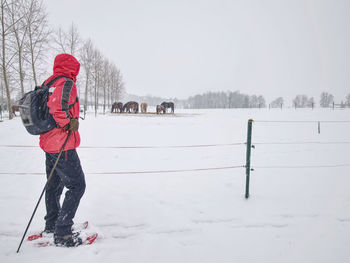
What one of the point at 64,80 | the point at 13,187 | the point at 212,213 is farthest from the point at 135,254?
the point at 13,187

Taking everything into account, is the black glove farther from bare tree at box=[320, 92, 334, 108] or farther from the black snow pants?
bare tree at box=[320, 92, 334, 108]

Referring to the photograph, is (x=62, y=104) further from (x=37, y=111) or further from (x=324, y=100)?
(x=324, y=100)

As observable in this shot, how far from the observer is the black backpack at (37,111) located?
2.04 metres

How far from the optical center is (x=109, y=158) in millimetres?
6418

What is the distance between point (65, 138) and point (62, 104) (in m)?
Answer: 0.41

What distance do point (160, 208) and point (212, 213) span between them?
890 millimetres

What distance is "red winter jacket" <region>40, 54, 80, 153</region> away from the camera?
1.99 meters

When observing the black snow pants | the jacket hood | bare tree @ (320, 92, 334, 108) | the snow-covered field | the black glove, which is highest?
bare tree @ (320, 92, 334, 108)

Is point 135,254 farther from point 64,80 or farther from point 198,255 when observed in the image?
point 64,80

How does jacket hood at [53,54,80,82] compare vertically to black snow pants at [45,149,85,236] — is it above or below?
above

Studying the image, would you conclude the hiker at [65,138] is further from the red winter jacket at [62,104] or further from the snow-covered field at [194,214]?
the snow-covered field at [194,214]

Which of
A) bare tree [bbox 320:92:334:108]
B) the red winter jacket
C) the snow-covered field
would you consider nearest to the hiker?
the red winter jacket

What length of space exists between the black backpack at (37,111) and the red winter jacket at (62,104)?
2.9 inches

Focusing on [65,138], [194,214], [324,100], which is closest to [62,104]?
[65,138]
